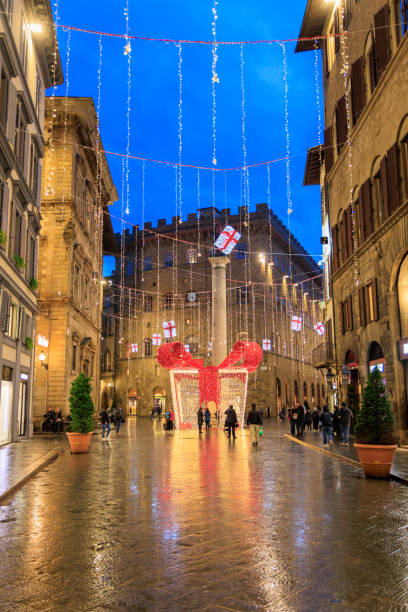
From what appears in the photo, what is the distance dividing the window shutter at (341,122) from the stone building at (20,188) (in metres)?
13.1

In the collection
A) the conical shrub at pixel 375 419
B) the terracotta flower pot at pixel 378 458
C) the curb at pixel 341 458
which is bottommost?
the curb at pixel 341 458

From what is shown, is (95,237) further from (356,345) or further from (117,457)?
(117,457)

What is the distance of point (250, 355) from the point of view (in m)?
30.7

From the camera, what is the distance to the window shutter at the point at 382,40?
19.0 meters

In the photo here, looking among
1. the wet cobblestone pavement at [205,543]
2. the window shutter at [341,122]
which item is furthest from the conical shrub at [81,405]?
the window shutter at [341,122]

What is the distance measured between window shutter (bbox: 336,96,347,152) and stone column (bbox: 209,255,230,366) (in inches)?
529

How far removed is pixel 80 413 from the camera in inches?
667

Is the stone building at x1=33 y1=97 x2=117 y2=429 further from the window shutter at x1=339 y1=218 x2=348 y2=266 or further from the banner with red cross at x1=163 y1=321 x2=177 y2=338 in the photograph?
the window shutter at x1=339 y1=218 x2=348 y2=266

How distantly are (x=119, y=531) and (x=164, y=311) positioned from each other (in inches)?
2034

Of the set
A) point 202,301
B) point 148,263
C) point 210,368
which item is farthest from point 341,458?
point 148,263

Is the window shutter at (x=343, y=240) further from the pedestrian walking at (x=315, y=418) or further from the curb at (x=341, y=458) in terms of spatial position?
the curb at (x=341, y=458)

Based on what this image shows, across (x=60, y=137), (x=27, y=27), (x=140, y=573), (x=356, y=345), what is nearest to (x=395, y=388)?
(x=356, y=345)

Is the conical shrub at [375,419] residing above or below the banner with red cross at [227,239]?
below

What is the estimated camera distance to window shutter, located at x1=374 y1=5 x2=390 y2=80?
748 inches
